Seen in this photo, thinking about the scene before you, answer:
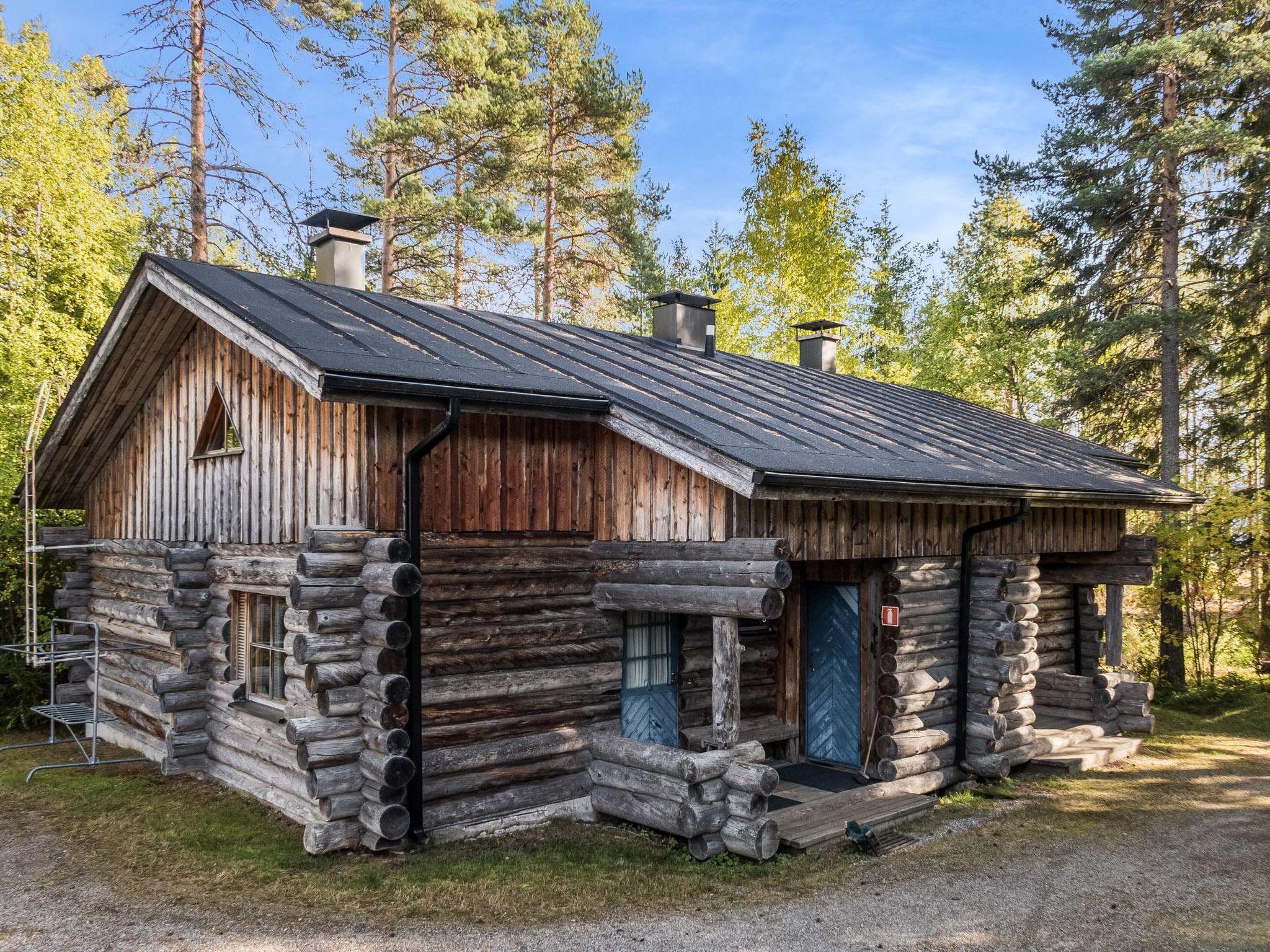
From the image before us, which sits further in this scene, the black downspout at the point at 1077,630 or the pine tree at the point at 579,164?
the pine tree at the point at 579,164

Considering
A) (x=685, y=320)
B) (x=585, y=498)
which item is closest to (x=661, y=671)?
(x=585, y=498)

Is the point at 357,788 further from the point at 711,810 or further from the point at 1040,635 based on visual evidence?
the point at 1040,635

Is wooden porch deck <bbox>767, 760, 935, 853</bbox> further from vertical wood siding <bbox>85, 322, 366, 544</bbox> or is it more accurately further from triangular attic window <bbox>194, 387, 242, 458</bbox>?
triangular attic window <bbox>194, 387, 242, 458</bbox>

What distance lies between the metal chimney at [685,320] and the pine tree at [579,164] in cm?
1108

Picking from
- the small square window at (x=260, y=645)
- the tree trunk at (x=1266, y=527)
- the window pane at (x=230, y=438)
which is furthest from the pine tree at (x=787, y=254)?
the small square window at (x=260, y=645)

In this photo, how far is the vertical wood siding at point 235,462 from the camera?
27.3ft

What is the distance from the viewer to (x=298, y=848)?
7.93 meters

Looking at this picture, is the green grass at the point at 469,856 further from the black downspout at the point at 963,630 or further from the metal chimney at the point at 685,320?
the metal chimney at the point at 685,320

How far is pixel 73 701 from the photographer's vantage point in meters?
13.1

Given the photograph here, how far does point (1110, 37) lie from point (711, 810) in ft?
56.9

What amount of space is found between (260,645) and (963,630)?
778cm

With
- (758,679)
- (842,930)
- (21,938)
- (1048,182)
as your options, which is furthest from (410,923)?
(1048,182)

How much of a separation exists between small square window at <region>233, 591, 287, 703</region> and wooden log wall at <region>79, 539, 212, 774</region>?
56cm

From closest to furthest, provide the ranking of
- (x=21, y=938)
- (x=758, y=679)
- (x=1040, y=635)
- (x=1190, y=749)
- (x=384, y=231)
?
(x=21, y=938), (x=758, y=679), (x=1190, y=749), (x=1040, y=635), (x=384, y=231)
